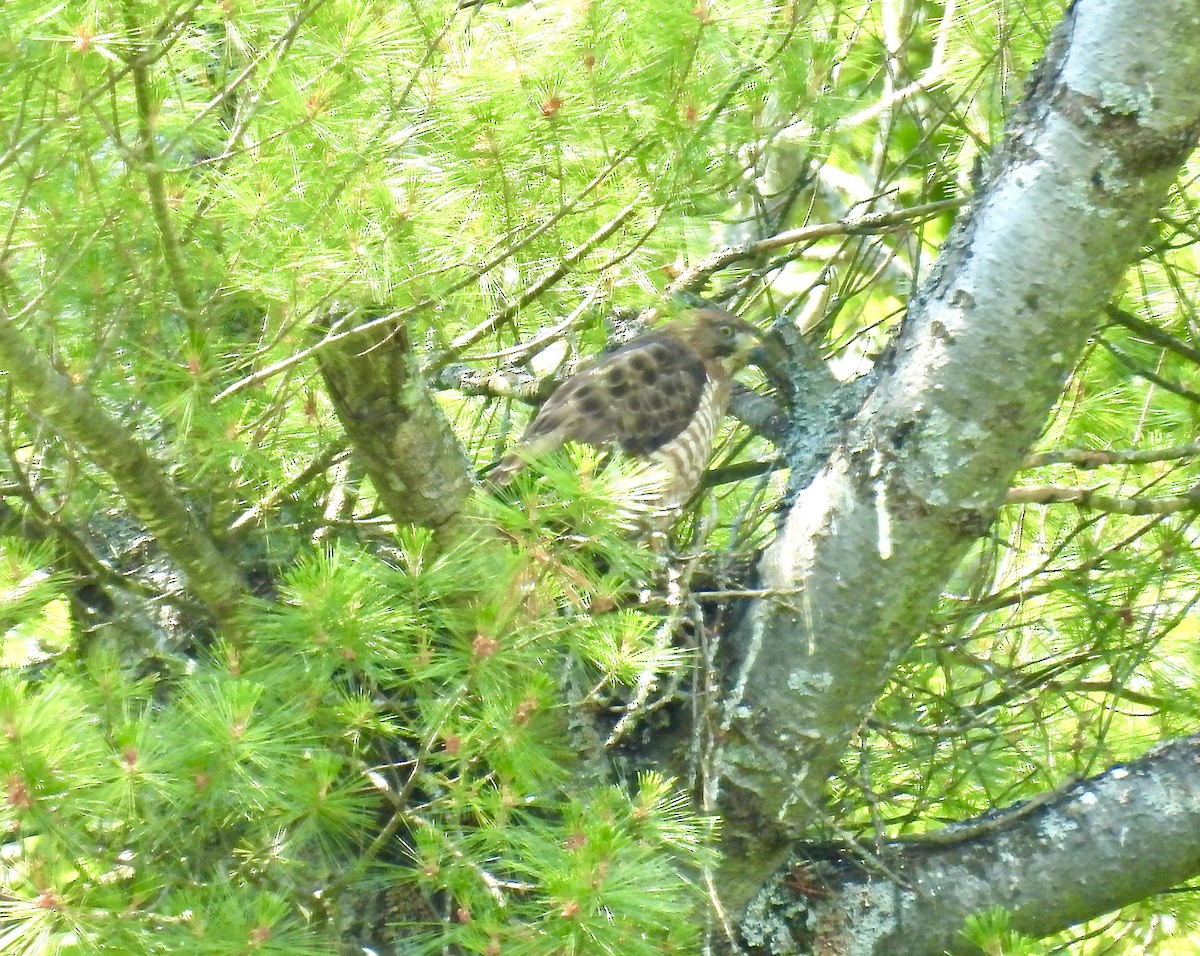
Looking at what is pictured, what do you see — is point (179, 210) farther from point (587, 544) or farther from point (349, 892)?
point (349, 892)

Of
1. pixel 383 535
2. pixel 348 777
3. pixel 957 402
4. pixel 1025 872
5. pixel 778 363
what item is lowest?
pixel 1025 872

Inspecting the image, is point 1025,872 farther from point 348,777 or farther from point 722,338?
point 722,338

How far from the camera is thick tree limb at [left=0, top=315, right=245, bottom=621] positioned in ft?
7.60

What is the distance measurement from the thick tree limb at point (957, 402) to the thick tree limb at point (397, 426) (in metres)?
0.71

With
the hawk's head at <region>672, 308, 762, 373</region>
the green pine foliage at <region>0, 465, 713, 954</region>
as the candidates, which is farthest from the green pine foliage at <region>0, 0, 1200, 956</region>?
the hawk's head at <region>672, 308, 762, 373</region>

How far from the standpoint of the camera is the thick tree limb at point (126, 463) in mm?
2316

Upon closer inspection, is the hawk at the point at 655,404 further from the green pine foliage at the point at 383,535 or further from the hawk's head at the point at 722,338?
the green pine foliage at the point at 383,535

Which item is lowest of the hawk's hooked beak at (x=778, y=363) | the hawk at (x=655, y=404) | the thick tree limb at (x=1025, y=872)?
the thick tree limb at (x=1025, y=872)

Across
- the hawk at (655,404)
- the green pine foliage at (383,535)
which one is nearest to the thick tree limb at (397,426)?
the green pine foliage at (383,535)

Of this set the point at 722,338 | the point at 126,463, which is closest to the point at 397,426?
the point at 126,463

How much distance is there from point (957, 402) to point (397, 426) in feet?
3.65

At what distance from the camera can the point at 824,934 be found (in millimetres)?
3020

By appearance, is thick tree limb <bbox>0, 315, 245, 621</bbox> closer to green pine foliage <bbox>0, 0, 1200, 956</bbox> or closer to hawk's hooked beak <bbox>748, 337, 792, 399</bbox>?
green pine foliage <bbox>0, 0, 1200, 956</bbox>

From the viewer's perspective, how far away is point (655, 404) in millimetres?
4223
